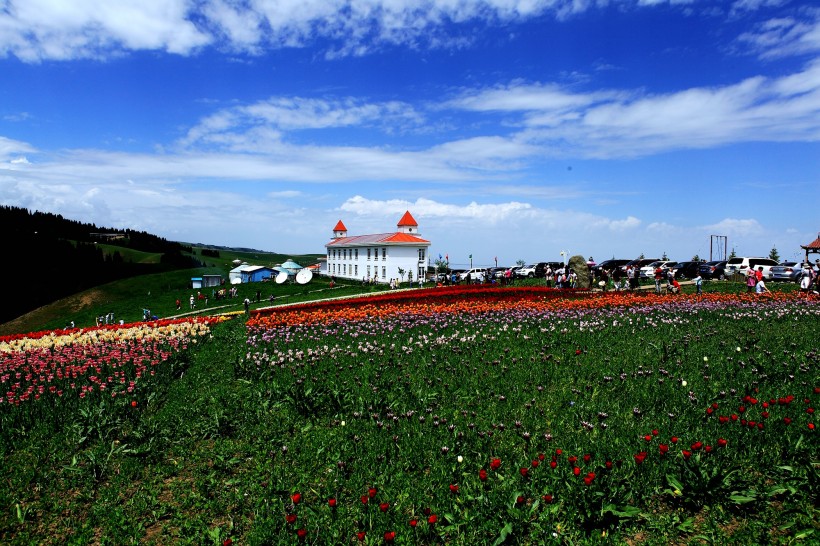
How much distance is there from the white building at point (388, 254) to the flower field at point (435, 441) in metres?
53.8

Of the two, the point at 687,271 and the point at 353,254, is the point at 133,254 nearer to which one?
the point at 353,254

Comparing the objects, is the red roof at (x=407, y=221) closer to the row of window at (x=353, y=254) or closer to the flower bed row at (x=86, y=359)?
the row of window at (x=353, y=254)

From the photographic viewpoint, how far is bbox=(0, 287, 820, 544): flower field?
4.59 m

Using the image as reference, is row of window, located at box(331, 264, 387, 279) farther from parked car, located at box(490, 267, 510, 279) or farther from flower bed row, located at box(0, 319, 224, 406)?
flower bed row, located at box(0, 319, 224, 406)

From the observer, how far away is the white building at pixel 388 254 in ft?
220

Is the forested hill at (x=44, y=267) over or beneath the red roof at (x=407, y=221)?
beneath

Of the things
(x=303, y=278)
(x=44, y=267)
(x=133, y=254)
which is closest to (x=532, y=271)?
(x=303, y=278)

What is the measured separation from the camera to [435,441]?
5.98 meters

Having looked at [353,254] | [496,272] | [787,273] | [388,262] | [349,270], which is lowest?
[349,270]

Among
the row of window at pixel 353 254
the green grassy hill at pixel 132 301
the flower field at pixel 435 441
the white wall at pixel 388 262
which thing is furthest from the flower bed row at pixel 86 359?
the row of window at pixel 353 254

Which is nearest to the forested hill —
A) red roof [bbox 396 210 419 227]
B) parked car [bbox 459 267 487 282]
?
red roof [bbox 396 210 419 227]

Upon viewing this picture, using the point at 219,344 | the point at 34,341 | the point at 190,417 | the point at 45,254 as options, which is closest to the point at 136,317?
the point at 45,254

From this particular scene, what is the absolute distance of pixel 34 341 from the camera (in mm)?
13094

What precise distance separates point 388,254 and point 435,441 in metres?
61.8
